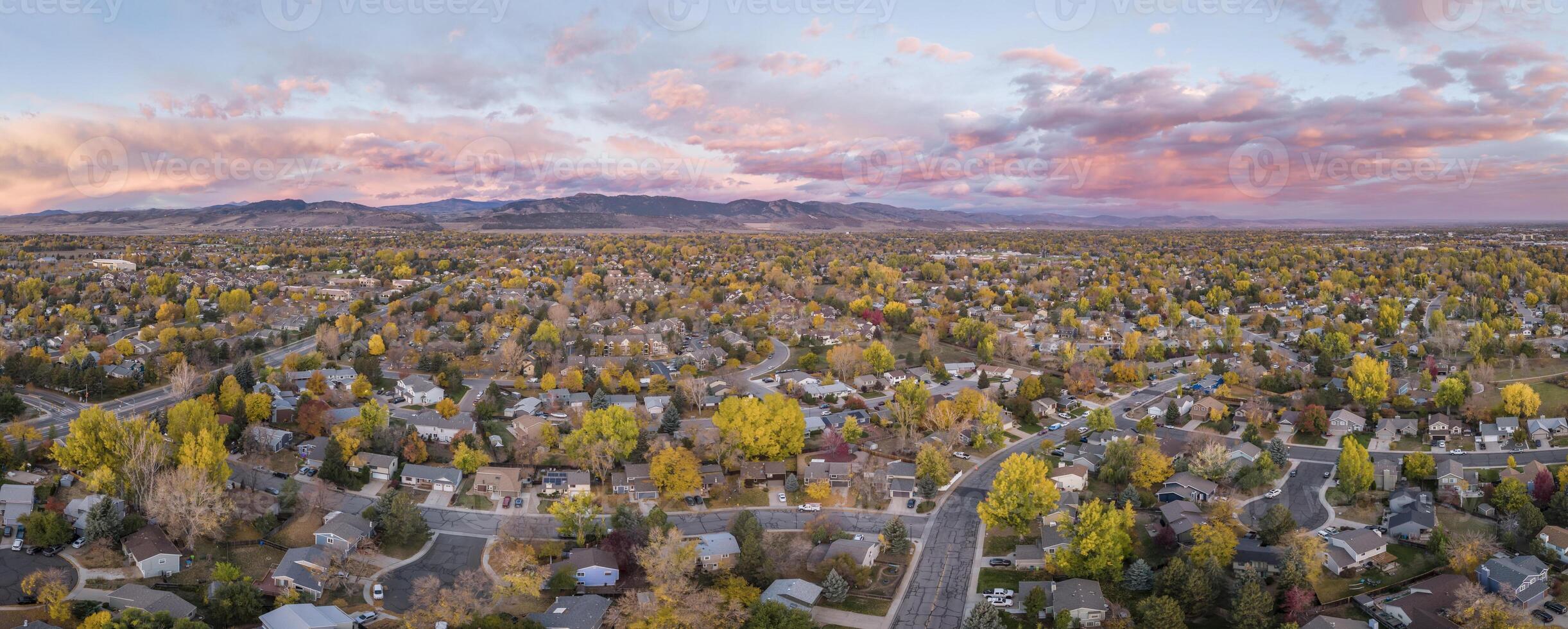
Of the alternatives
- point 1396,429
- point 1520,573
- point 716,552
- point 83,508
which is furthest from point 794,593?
point 1396,429

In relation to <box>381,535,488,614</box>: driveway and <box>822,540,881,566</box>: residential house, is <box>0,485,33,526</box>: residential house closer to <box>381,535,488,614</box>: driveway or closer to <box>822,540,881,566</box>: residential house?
<box>381,535,488,614</box>: driveway

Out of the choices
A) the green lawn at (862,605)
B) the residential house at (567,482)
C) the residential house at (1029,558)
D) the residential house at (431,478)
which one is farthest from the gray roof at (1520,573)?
the residential house at (431,478)

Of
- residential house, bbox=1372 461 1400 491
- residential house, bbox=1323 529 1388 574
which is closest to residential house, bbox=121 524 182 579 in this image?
residential house, bbox=1323 529 1388 574

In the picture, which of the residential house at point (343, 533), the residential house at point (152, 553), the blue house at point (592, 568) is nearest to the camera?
the residential house at point (152, 553)

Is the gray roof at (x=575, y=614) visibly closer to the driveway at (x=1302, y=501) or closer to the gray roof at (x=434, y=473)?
the gray roof at (x=434, y=473)

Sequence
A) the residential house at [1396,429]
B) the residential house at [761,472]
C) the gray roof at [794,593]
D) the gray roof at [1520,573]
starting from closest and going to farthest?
1. the gray roof at [1520,573]
2. the gray roof at [794,593]
3. the residential house at [761,472]
4. the residential house at [1396,429]

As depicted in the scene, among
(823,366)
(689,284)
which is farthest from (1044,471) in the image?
(689,284)
